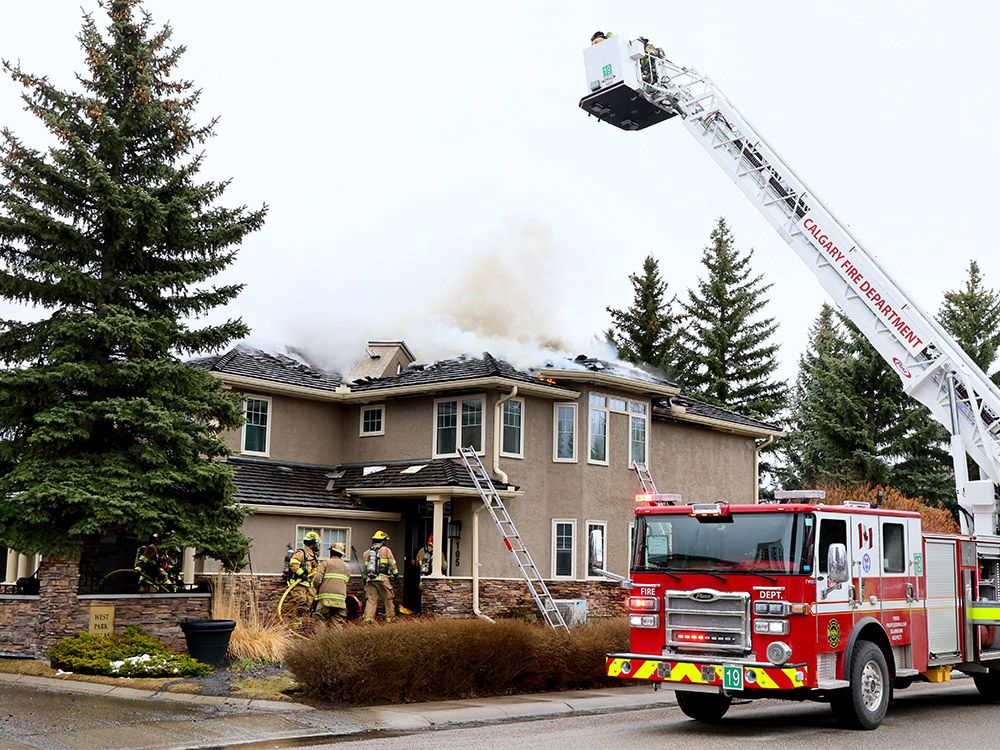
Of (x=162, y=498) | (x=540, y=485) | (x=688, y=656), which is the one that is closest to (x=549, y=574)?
(x=540, y=485)

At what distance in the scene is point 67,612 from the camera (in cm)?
1644

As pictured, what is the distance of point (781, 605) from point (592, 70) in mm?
11239

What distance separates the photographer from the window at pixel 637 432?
25797mm

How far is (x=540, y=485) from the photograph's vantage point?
959 inches

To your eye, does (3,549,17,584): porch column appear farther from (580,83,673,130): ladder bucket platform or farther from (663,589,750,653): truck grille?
(663,589,750,653): truck grille

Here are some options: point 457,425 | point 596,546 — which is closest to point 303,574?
point 457,425

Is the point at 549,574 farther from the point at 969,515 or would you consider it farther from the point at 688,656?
the point at 688,656

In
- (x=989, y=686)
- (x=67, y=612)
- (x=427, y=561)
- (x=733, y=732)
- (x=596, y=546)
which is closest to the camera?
(x=733, y=732)

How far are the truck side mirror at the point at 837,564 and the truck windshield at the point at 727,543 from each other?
0.25 meters

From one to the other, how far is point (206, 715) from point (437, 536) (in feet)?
32.9

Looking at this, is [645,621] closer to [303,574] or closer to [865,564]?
[865,564]

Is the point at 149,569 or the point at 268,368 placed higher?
the point at 268,368

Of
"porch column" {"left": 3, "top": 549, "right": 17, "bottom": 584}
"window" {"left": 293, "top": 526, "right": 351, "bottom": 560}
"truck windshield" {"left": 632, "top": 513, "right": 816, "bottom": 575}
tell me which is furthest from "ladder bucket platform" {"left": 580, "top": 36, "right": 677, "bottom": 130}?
"porch column" {"left": 3, "top": 549, "right": 17, "bottom": 584}

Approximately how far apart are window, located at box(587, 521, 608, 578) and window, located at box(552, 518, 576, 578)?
0.40 m
